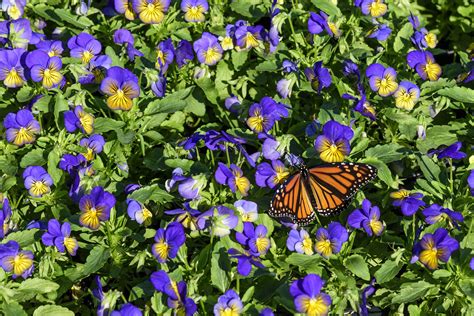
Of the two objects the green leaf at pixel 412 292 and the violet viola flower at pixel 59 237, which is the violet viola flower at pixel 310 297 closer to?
the green leaf at pixel 412 292

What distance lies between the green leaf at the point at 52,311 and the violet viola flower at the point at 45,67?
120cm

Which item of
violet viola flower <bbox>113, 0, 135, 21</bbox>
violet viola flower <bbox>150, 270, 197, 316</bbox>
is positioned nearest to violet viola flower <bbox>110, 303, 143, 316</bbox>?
violet viola flower <bbox>150, 270, 197, 316</bbox>

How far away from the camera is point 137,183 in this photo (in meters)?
4.15

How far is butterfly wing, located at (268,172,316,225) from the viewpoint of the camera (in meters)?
3.65

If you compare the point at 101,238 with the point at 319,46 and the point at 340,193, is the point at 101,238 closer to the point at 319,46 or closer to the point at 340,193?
the point at 340,193

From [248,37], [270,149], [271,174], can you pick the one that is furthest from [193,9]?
[271,174]

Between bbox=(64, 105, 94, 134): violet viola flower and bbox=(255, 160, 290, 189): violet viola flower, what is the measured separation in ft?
2.87

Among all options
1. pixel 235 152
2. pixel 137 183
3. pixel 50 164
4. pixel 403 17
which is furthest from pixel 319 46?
pixel 50 164

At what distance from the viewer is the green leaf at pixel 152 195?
3.76m

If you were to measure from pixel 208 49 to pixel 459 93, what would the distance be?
1346 mm

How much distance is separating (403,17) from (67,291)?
2.56 m

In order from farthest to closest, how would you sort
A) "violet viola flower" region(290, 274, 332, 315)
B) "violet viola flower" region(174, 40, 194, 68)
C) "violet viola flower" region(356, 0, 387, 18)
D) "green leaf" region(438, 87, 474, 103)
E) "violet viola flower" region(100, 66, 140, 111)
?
"violet viola flower" region(356, 0, 387, 18), "violet viola flower" region(174, 40, 194, 68), "green leaf" region(438, 87, 474, 103), "violet viola flower" region(100, 66, 140, 111), "violet viola flower" region(290, 274, 332, 315)

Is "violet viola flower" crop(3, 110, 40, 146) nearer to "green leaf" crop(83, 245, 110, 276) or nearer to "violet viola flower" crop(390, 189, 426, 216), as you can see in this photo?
"green leaf" crop(83, 245, 110, 276)

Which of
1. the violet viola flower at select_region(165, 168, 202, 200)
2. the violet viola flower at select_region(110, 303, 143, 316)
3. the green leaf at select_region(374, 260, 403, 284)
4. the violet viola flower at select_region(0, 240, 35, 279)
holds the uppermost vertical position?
the violet viola flower at select_region(165, 168, 202, 200)
